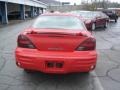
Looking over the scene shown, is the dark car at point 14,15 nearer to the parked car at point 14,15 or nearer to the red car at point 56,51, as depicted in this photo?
the parked car at point 14,15

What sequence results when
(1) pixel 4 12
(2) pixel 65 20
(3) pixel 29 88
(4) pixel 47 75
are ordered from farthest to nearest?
1. (1) pixel 4 12
2. (2) pixel 65 20
3. (4) pixel 47 75
4. (3) pixel 29 88

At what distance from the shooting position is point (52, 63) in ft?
17.8

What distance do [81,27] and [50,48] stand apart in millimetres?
1289

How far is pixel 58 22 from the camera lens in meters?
6.59

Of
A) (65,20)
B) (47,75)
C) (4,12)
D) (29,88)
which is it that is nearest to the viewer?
(29,88)

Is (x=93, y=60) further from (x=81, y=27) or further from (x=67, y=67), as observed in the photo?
(x=81, y=27)

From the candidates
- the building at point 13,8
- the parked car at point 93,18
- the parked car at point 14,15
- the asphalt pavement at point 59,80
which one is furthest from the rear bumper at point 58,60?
the parked car at point 14,15

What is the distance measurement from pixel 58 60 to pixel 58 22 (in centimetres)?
150

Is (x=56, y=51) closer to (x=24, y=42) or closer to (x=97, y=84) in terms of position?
(x=24, y=42)

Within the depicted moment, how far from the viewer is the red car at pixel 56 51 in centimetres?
540

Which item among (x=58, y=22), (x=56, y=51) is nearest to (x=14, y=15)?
(x=58, y=22)

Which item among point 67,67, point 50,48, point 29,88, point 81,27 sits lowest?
point 29,88

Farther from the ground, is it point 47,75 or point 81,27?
point 81,27

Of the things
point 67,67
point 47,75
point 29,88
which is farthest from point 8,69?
point 67,67
